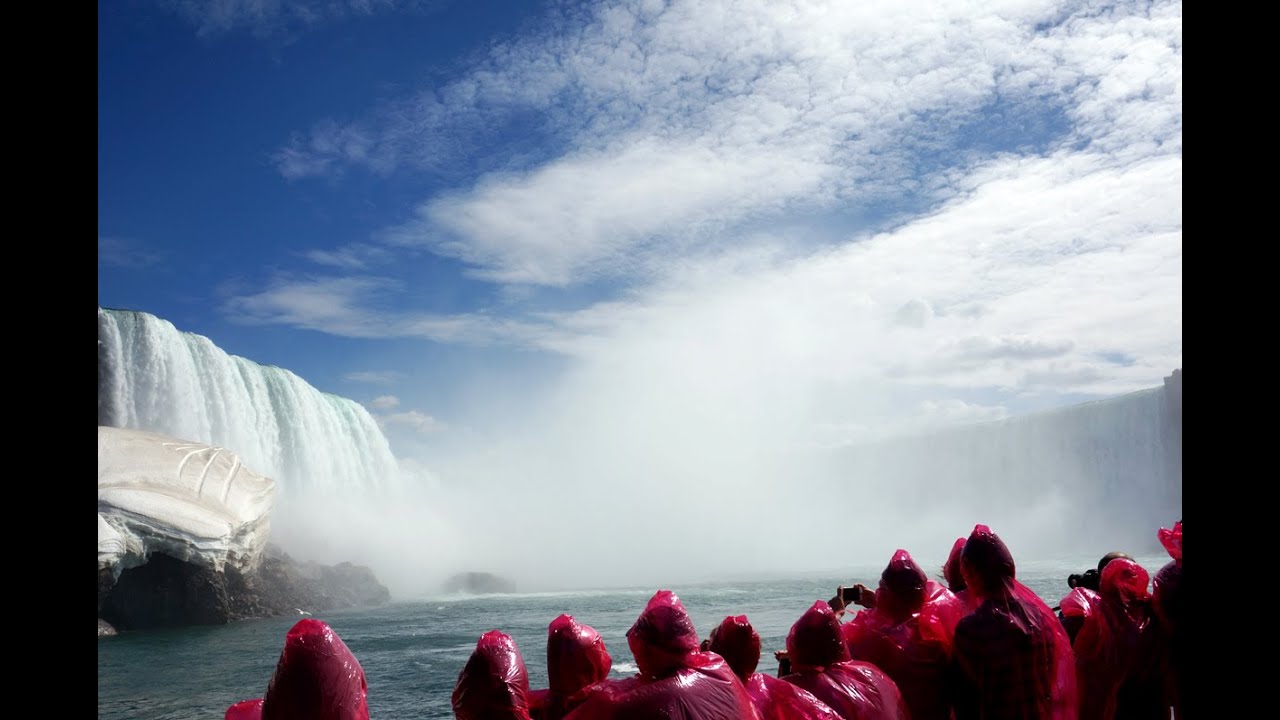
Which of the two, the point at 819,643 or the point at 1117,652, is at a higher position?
the point at 819,643

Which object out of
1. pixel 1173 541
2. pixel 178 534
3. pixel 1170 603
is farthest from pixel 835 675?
pixel 178 534

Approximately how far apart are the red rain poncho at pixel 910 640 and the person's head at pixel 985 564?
242mm

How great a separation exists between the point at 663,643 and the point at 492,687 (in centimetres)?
41

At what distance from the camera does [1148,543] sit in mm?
47938

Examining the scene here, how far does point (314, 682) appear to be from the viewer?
1.63m

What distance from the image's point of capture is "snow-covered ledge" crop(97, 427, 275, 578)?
20344 mm

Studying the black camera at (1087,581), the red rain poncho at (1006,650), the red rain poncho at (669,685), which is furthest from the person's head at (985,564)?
the black camera at (1087,581)

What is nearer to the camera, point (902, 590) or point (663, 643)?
point (663, 643)

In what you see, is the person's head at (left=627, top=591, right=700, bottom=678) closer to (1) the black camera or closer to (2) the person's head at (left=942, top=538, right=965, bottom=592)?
(2) the person's head at (left=942, top=538, right=965, bottom=592)

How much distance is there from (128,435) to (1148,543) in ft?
169

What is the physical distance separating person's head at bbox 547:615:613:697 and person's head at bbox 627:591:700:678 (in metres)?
0.37

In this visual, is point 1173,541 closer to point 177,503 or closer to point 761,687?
point 761,687
